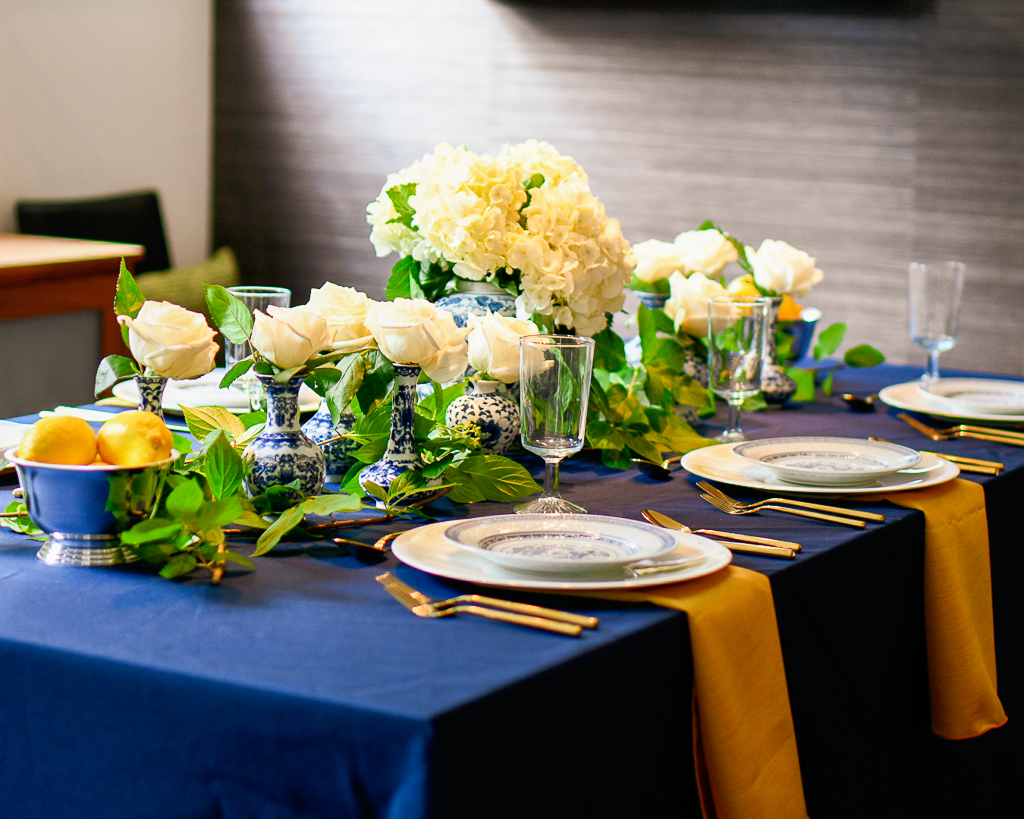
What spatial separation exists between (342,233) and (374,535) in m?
3.44

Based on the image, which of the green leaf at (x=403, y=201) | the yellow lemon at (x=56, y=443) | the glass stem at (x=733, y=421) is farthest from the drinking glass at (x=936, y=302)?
the yellow lemon at (x=56, y=443)

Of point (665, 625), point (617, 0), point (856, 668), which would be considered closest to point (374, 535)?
point (665, 625)

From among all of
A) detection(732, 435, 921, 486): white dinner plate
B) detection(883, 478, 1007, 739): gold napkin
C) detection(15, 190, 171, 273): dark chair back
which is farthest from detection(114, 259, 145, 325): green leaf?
detection(15, 190, 171, 273): dark chair back

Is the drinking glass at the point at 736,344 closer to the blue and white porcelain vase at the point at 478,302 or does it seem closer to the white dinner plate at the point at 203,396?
the blue and white porcelain vase at the point at 478,302

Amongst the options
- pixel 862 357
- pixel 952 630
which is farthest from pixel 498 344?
pixel 862 357

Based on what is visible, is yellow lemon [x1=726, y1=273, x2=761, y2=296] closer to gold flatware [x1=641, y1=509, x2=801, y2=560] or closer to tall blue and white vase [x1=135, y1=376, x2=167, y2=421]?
gold flatware [x1=641, y1=509, x2=801, y2=560]

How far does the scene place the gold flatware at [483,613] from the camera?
0.82 metres

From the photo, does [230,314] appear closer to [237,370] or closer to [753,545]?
[237,370]

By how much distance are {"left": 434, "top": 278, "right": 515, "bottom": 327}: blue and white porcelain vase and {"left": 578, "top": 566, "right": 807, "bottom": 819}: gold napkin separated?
593mm

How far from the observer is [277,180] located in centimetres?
446

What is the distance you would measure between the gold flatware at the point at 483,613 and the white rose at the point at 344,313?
0.31 m

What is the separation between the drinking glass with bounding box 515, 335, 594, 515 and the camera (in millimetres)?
1098

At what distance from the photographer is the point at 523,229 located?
1397 millimetres

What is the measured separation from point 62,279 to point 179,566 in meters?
2.28
